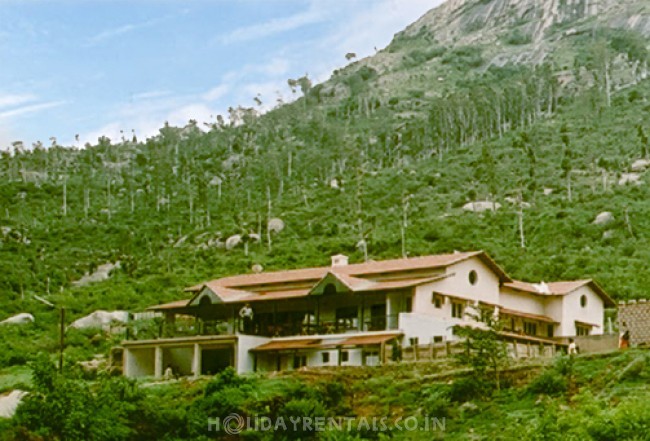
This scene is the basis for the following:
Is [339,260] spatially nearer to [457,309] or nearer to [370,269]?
[370,269]

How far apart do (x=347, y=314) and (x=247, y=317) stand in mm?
6042

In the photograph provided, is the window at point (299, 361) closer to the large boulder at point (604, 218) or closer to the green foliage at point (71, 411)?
the green foliage at point (71, 411)

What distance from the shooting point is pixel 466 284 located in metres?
55.5

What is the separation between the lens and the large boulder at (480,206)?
356 ft

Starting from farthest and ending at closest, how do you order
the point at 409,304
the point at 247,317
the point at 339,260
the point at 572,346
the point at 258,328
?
the point at 339,260
the point at 258,328
the point at 247,317
the point at 409,304
the point at 572,346

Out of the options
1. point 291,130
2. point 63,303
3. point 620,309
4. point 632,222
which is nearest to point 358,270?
point 620,309

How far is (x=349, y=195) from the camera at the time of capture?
401ft

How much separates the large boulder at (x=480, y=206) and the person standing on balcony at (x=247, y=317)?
179ft

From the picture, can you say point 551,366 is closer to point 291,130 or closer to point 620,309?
point 620,309

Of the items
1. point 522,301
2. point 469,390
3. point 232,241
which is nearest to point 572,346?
point 522,301

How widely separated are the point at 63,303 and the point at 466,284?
38.9m

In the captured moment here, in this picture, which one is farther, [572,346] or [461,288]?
[461,288]

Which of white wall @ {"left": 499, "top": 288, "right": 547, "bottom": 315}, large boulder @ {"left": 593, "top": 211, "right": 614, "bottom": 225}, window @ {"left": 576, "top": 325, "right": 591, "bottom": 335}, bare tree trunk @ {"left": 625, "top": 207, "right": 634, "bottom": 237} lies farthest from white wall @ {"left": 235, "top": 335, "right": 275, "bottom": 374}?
large boulder @ {"left": 593, "top": 211, "right": 614, "bottom": 225}

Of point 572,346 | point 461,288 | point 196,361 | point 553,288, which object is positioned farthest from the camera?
point 553,288
